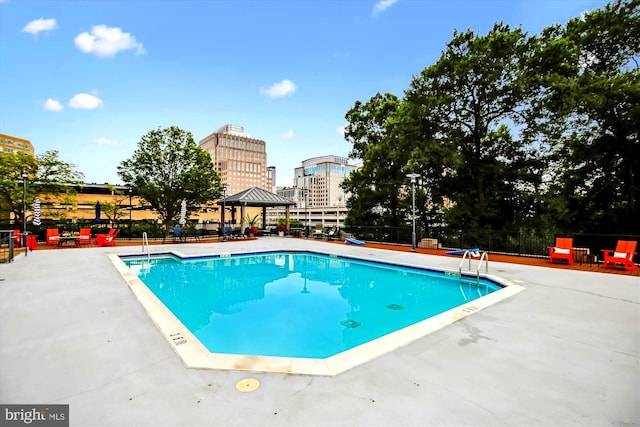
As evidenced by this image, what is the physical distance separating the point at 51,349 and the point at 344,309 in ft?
16.2

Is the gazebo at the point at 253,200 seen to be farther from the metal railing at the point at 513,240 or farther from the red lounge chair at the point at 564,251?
the red lounge chair at the point at 564,251

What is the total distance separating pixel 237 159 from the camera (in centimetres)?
11819

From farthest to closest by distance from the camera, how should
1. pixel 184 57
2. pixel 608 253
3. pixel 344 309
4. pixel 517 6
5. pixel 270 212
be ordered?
pixel 270 212 → pixel 184 57 → pixel 517 6 → pixel 608 253 → pixel 344 309

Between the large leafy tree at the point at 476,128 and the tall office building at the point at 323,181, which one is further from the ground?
the tall office building at the point at 323,181

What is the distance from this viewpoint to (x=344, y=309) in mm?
6598

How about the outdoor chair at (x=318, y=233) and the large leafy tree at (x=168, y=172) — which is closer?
the large leafy tree at (x=168, y=172)

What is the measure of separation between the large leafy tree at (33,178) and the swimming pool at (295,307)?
1213 centimetres

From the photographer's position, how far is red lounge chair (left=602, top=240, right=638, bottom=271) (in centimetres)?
899

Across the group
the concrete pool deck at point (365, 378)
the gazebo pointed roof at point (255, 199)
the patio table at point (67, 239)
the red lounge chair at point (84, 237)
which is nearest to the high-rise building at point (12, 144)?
the patio table at point (67, 239)

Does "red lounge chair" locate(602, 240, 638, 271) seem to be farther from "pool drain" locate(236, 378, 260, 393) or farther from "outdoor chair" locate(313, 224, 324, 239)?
"outdoor chair" locate(313, 224, 324, 239)

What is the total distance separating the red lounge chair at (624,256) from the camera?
8.99 metres

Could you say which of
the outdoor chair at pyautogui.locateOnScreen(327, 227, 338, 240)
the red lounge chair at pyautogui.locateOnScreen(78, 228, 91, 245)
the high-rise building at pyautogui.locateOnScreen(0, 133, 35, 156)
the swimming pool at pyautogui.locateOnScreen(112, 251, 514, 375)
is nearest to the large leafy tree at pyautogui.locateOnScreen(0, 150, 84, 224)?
the red lounge chair at pyautogui.locateOnScreen(78, 228, 91, 245)

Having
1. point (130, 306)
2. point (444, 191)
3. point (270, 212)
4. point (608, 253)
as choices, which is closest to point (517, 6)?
point (444, 191)

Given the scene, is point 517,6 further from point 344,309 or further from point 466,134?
point 344,309
